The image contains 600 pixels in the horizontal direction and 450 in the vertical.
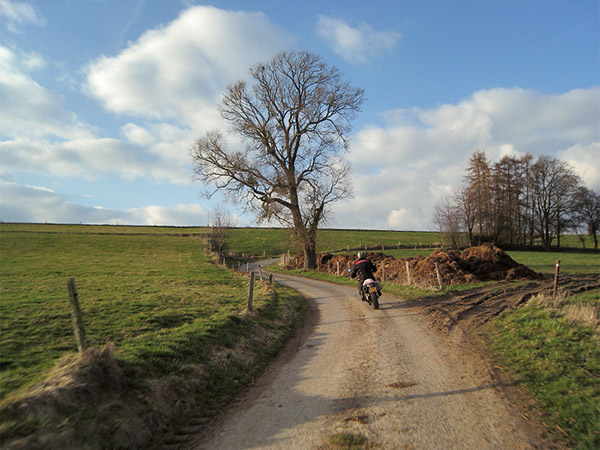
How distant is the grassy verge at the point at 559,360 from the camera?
432 centimetres

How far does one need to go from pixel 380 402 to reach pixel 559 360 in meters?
4.10

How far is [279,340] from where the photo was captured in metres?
9.12

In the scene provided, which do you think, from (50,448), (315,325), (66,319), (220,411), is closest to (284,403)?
(220,411)

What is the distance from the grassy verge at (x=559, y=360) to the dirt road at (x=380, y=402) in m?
0.51

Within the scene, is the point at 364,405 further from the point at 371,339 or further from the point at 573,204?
the point at 573,204

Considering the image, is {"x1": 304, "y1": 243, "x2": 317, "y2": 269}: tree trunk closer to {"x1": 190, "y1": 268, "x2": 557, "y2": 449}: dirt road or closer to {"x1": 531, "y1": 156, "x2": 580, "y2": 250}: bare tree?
{"x1": 190, "y1": 268, "x2": 557, "y2": 449}: dirt road

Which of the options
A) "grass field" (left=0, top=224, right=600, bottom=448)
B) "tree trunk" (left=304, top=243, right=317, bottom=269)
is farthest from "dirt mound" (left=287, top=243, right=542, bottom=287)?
"tree trunk" (left=304, top=243, right=317, bottom=269)

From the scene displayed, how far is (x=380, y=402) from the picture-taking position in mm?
4883

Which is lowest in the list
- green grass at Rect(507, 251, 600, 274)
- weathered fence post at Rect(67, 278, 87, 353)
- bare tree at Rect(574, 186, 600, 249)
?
green grass at Rect(507, 251, 600, 274)

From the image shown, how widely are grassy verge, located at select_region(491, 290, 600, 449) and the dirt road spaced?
505mm

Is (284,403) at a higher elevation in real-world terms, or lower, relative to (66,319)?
lower

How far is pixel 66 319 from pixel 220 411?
18.7ft

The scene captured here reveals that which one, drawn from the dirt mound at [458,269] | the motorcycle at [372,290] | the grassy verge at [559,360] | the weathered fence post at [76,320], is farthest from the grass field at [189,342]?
the dirt mound at [458,269]

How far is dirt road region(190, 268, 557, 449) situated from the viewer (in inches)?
156
